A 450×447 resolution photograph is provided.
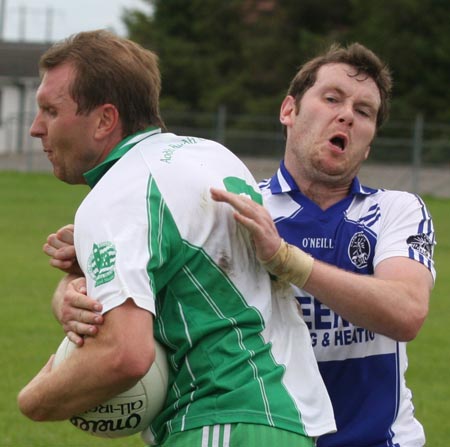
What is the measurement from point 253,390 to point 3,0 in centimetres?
6164

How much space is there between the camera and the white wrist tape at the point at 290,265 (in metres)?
3.16

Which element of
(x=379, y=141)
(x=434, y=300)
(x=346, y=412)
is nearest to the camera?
(x=346, y=412)

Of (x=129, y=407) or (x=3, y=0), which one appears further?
(x=3, y=0)

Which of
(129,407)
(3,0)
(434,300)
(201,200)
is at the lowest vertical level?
(3,0)

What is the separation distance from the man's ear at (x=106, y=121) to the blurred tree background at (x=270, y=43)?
4262 centimetres

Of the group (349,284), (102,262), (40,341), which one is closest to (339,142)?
(349,284)

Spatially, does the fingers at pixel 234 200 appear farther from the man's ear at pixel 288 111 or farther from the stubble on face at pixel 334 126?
the man's ear at pixel 288 111

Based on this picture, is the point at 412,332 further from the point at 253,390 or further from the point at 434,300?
the point at 434,300

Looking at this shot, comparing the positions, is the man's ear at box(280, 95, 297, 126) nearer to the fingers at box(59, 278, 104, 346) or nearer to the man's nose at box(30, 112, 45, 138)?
the man's nose at box(30, 112, 45, 138)

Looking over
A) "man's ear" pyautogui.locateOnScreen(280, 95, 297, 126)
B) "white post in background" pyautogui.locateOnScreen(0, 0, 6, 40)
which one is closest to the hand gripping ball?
"man's ear" pyautogui.locateOnScreen(280, 95, 297, 126)

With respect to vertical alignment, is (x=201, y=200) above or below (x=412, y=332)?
above

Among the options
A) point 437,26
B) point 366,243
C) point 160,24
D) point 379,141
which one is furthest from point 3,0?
point 366,243

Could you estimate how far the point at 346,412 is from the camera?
391cm

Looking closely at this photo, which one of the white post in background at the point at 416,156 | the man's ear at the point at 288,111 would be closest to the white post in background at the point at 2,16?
the white post in background at the point at 416,156
